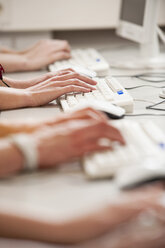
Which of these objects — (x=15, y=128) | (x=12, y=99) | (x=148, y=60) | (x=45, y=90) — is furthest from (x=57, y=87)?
(x=148, y=60)

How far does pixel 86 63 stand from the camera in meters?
1.55

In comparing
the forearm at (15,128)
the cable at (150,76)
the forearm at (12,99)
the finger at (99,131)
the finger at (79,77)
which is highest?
the finger at (99,131)

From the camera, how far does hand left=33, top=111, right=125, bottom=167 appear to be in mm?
752

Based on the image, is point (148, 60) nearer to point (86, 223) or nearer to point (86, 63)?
point (86, 63)

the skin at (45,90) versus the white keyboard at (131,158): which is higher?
the white keyboard at (131,158)

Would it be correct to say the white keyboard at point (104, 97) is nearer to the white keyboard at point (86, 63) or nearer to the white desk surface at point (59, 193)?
the white keyboard at point (86, 63)

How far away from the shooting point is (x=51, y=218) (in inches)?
25.1

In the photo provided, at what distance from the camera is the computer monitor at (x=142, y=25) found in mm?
1524

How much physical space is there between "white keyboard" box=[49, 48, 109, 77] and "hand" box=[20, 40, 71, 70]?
0.10 feet

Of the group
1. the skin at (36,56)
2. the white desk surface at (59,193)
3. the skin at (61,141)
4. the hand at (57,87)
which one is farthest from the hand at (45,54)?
the white desk surface at (59,193)

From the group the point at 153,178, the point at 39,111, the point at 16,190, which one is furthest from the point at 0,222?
the point at 39,111

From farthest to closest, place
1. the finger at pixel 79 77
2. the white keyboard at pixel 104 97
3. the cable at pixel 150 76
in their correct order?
the cable at pixel 150 76 → the finger at pixel 79 77 → the white keyboard at pixel 104 97

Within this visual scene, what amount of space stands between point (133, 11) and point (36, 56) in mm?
459

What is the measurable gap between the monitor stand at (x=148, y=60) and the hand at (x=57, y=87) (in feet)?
1.41
